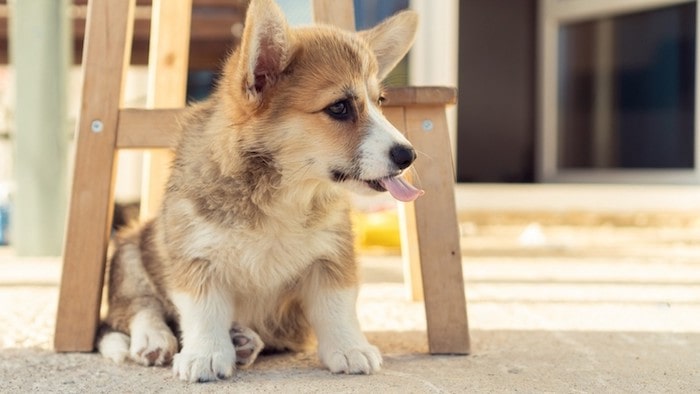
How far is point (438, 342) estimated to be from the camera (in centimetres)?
204

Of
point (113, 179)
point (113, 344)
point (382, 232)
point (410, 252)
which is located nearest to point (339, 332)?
point (113, 344)

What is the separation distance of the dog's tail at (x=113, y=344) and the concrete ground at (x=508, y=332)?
4cm

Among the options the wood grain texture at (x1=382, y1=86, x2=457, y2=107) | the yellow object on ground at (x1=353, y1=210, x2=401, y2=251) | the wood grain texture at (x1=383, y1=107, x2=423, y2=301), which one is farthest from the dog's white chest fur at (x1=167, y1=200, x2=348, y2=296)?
the yellow object on ground at (x1=353, y1=210, x2=401, y2=251)

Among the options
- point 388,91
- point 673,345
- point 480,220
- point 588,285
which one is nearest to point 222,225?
point 388,91

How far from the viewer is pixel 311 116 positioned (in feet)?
5.98

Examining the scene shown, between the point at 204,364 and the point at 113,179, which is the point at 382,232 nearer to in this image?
the point at 113,179

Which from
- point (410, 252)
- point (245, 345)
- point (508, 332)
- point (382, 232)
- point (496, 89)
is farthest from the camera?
point (496, 89)

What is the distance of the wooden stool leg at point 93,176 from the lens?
2.07 m

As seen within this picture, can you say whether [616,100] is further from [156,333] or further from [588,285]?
[156,333]

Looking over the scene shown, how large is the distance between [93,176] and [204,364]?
651mm

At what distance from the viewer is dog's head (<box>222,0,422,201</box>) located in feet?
5.81

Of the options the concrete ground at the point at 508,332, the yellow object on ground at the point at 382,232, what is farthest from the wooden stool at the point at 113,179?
the yellow object on ground at the point at 382,232

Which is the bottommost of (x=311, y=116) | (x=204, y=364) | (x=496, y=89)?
(x=204, y=364)

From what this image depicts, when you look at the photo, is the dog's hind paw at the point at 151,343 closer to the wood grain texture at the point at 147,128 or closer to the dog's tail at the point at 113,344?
the dog's tail at the point at 113,344
